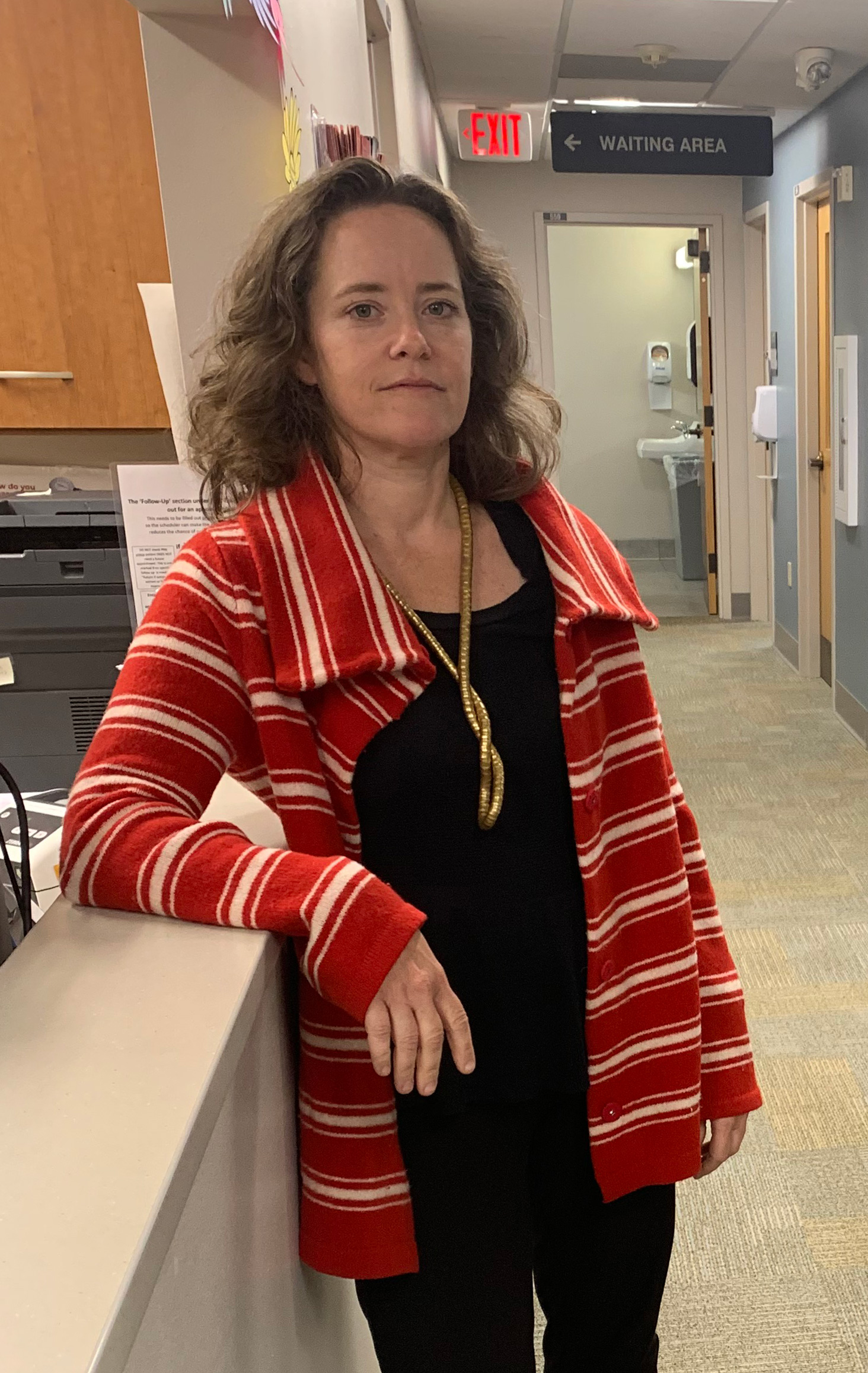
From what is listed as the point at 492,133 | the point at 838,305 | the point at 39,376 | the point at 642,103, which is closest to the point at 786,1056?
the point at 39,376

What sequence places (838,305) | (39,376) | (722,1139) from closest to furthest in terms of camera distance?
(722,1139)
(39,376)
(838,305)

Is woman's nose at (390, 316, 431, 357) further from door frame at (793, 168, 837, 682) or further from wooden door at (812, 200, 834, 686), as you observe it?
wooden door at (812, 200, 834, 686)

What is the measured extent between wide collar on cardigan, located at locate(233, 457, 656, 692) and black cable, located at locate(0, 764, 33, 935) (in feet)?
0.85

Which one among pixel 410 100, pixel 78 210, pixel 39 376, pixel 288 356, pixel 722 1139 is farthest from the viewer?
pixel 410 100

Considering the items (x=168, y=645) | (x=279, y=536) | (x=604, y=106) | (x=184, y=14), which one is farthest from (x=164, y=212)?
(x=604, y=106)

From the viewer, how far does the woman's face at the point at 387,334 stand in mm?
1025

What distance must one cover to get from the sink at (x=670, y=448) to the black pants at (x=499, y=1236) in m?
7.25

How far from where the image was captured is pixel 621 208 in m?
5.98

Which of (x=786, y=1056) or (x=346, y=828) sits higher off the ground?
(x=346, y=828)

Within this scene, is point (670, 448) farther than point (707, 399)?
Yes

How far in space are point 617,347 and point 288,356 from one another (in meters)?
7.43

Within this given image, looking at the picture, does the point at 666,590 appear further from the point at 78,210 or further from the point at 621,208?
the point at 78,210

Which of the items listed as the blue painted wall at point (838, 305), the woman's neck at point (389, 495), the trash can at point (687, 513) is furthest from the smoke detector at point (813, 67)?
the woman's neck at point (389, 495)

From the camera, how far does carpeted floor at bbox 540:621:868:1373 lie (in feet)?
5.62
